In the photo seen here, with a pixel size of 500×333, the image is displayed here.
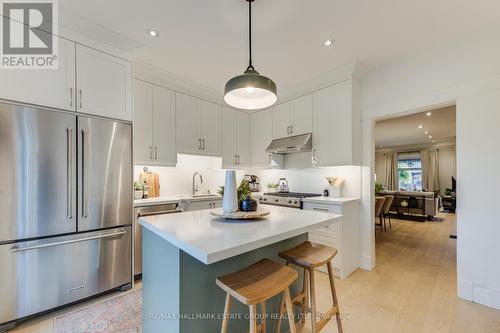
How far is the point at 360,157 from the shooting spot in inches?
121

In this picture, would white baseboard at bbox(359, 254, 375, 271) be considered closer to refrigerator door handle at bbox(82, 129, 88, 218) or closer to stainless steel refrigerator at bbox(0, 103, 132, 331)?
stainless steel refrigerator at bbox(0, 103, 132, 331)

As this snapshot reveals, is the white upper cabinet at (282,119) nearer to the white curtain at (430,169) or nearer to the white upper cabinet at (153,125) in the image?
the white upper cabinet at (153,125)

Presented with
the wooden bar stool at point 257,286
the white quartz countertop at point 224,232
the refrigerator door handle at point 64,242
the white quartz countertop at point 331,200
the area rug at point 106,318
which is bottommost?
the area rug at point 106,318

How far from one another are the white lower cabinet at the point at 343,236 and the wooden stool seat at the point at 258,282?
1.63 m

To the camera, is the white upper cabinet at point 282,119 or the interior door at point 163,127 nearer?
the interior door at point 163,127

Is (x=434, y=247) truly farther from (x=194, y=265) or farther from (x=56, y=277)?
(x=56, y=277)

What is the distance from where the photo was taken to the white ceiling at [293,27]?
6.06 ft

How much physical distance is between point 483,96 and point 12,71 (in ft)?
14.8

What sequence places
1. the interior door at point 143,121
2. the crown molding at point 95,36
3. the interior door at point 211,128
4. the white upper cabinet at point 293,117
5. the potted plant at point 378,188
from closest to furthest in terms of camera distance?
the crown molding at point 95,36 < the interior door at point 143,121 < the white upper cabinet at point 293,117 < the interior door at point 211,128 < the potted plant at point 378,188

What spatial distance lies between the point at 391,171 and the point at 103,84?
1133cm

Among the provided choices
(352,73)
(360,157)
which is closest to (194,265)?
(360,157)

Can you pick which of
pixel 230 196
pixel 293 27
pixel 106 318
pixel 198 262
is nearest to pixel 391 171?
pixel 293 27

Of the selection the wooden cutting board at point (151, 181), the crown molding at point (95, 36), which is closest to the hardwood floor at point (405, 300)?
the wooden cutting board at point (151, 181)

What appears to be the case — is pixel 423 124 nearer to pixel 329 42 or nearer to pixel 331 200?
pixel 331 200
